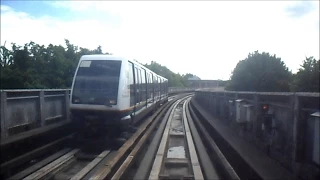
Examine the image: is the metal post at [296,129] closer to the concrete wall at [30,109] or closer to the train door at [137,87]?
the concrete wall at [30,109]

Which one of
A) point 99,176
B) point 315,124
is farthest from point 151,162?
point 315,124

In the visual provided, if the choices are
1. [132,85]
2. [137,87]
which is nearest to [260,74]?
[137,87]

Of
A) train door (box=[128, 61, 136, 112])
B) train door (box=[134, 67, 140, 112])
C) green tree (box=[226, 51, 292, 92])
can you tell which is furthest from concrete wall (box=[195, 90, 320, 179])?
green tree (box=[226, 51, 292, 92])

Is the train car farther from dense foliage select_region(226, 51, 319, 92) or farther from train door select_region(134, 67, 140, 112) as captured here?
dense foliage select_region(226, 51, 319, 92)

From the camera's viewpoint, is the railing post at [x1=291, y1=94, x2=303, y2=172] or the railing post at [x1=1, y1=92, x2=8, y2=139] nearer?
the railing post at [x1=291, y1=94, x2=303, y2=172]

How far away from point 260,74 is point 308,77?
11.1m

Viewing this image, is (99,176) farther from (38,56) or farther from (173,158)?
(38,56)

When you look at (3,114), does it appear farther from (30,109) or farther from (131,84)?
(131,84)

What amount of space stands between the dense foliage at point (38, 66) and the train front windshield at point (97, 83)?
36.0 ft

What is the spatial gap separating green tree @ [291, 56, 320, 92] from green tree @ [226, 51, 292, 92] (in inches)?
207

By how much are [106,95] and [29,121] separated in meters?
2.39

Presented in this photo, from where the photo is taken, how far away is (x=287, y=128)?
5926 millimetres

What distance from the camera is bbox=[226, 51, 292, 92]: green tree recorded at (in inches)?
1842

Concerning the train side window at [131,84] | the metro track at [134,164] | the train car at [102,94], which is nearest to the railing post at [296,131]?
the metro track at [134,164]
